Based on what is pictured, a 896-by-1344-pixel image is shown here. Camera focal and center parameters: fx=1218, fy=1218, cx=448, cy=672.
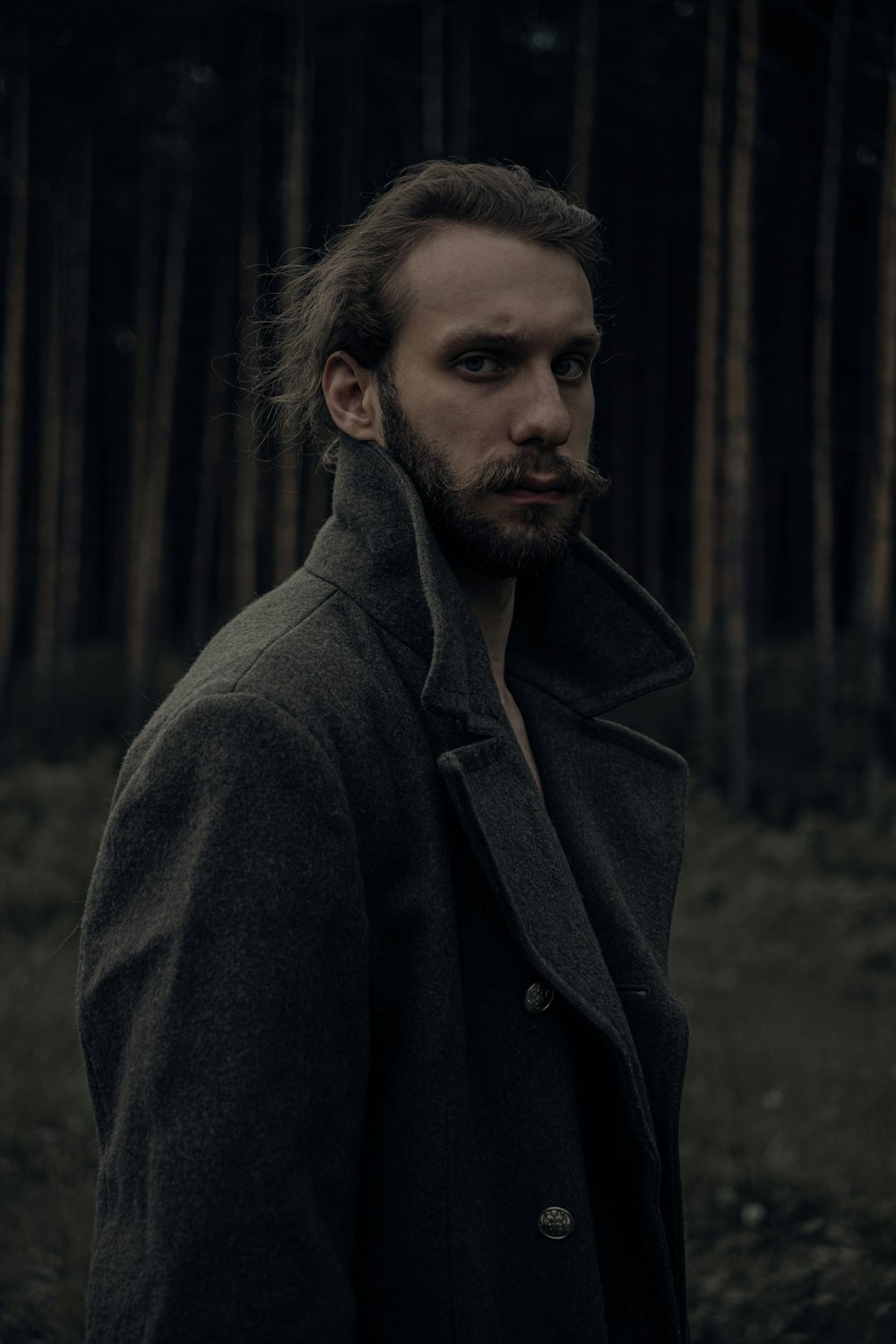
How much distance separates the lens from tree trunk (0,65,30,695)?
15.9 metres

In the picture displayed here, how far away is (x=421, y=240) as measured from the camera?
6.30 ft

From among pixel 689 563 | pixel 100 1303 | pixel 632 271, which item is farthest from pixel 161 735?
pixel 689 563

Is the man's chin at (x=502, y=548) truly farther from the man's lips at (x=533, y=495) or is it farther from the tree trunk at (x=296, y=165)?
the tree trunk at (x=296, y=165)

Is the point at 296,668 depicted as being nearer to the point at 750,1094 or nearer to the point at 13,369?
the point at 750,1094

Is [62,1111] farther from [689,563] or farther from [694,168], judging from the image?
[689,563]

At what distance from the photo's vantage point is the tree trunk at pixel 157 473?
16750 millimetres

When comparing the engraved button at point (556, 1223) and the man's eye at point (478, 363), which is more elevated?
the man's eye at point (478, 363)

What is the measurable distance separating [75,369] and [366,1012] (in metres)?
17.3

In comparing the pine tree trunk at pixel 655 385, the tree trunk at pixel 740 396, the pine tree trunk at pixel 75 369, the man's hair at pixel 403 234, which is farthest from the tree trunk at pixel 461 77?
the man's hair at pixel 403 234

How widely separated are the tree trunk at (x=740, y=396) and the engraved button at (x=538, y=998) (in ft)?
35.1

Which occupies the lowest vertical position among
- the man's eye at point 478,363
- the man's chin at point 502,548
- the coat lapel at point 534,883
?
the coat lapel at point 534,883

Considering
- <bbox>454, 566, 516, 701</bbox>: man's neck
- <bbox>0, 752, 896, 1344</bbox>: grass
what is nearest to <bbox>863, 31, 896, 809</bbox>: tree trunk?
<bbox>0, 752, 896, 1344</bbox>: grass

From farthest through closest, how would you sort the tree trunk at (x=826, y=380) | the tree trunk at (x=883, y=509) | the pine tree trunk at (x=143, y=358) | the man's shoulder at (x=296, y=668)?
the pine tree trunk at (x=143, y=358) → the tree trunk at (x=826, y=380) → the tree trunk at (x=883, y=509) → the man's shoulder at (x=296, y=668)

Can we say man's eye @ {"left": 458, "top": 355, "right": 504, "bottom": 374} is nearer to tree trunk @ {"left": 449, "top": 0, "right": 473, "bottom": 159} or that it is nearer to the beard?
the beard
